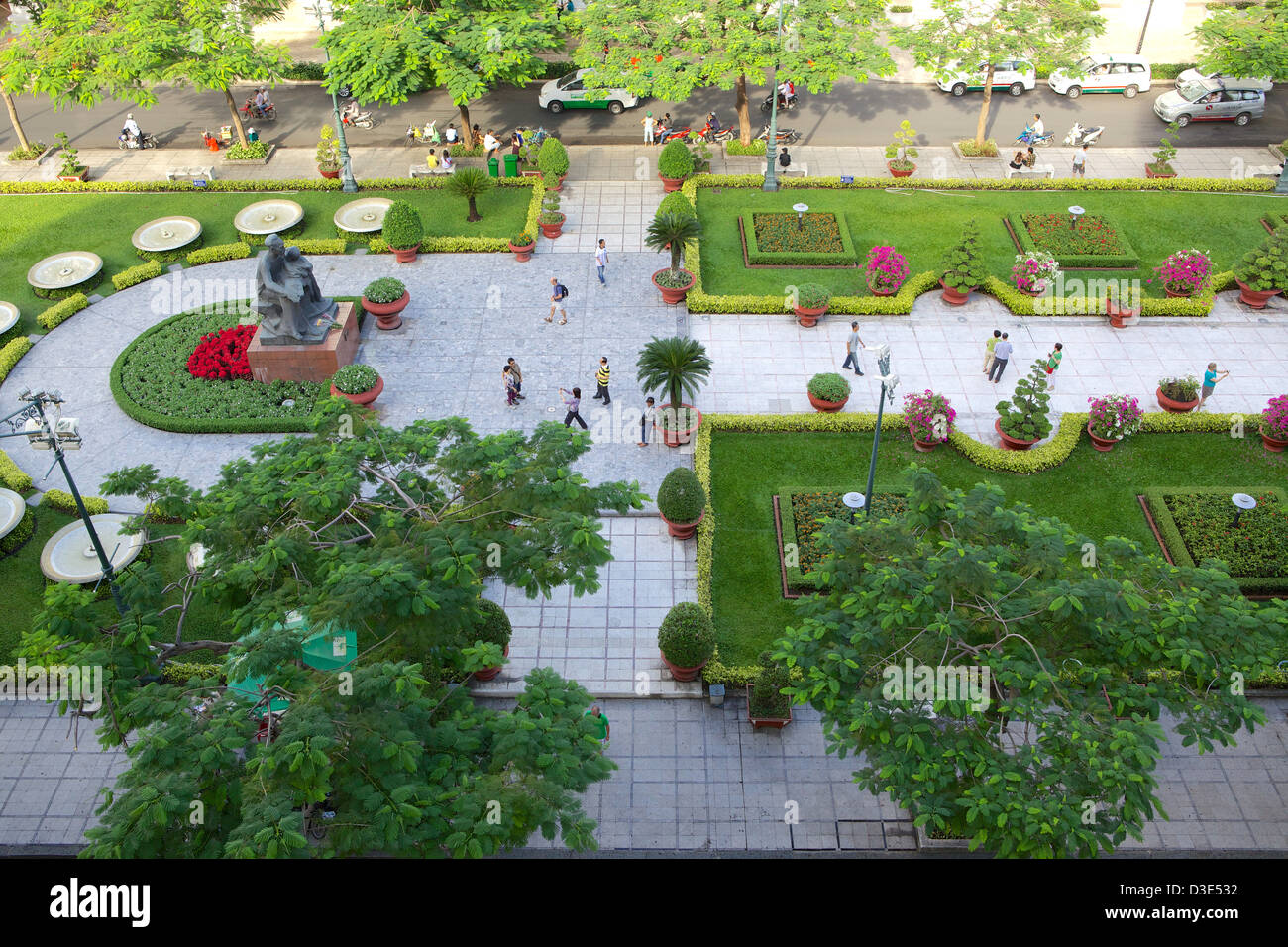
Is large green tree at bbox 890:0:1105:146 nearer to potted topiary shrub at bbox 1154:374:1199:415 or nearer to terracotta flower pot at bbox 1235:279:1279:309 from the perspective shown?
terracotta flower pot at bbox 1235:279:1279:309

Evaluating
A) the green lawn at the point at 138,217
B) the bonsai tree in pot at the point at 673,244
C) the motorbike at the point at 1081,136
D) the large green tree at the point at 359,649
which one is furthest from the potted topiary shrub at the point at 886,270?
the large green tree at the point at 359,649

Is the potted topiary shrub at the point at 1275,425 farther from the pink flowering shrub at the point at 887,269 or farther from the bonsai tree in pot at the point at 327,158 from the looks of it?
the bonsai tree in pot at the point at 327,158

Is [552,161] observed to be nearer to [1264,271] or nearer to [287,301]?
[287,301]

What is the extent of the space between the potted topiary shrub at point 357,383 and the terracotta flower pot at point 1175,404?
20.9 meters

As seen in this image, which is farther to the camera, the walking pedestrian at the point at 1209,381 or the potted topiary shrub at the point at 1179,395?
the walking pedestrian at the point at 1209,381

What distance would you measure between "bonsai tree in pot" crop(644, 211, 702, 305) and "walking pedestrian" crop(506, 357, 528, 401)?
5.81 metres

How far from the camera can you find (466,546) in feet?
52.2

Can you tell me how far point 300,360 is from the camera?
1153 inches

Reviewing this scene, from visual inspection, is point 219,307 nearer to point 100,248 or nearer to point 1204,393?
point 100,248

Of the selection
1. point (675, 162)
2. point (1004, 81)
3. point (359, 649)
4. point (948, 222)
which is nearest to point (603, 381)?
point (675, 162)

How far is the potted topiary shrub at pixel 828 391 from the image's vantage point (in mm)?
27609

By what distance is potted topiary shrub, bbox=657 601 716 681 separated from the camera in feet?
68.0

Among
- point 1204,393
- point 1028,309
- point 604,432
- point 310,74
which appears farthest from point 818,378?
point 310,74

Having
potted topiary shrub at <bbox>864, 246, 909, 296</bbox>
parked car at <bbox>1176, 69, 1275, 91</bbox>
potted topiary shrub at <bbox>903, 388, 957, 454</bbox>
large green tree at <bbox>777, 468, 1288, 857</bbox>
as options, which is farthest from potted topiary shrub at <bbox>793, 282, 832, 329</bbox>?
parked car at <bbox>1176, 69, 1275, 91</bbox>
